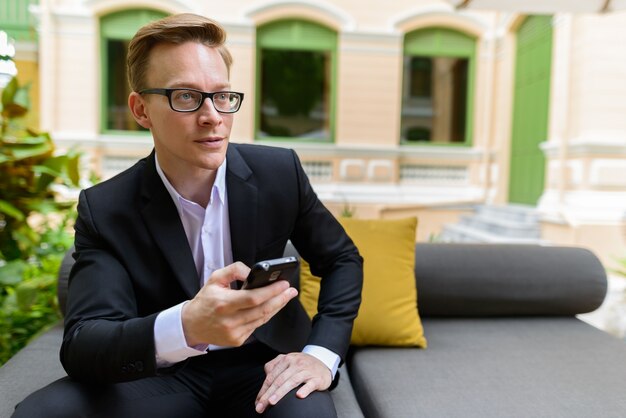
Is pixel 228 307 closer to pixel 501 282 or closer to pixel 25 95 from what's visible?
pixel 501 282

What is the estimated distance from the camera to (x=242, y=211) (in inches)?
54.4

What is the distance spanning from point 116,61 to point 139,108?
23.1 feet

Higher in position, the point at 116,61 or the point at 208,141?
the point at 116,61

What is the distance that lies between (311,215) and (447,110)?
23.6 feet

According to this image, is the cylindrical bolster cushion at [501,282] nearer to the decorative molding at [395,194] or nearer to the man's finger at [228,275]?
the man's finger at [228,275]

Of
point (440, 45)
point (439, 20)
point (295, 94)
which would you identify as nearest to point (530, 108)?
point (440, 45)

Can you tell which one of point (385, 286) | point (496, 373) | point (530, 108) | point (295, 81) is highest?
point (295, 81)

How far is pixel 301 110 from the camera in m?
7.93

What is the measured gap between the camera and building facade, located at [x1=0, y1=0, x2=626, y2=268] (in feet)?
24.1

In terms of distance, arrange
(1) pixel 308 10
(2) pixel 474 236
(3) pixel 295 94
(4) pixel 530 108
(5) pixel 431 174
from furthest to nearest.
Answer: (5) pixel 431 174, (3) pixel 295 94, (1) pixel 308 10, (4) pixel 530 108, (2) pixel 474 236

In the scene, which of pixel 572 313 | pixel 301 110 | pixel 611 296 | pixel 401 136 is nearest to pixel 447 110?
pixel 401 136

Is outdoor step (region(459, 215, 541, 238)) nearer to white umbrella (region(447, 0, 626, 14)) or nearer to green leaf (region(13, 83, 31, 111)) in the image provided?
white umbrella (region(447, 0, 626, 14))

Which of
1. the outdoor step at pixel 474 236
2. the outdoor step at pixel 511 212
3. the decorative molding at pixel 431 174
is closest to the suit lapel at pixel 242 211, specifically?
the outdoor step at pixel 474 236

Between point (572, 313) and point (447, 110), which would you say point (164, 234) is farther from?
point (447, 110)
